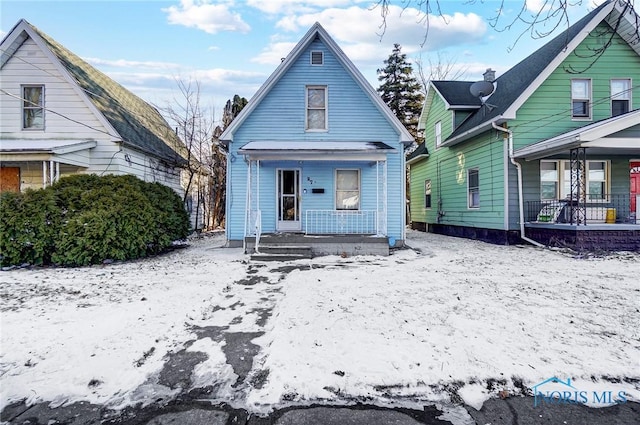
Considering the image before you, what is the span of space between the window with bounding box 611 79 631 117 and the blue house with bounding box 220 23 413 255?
7.22 metres

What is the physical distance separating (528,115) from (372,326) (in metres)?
10.5

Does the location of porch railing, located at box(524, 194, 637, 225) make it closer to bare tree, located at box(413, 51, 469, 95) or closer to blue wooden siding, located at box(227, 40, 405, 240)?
blue wooden siding, located at box(227, 40, 405, 240)

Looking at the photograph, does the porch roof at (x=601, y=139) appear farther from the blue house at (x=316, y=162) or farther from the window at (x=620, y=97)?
the blue house at (x=316, y=162)

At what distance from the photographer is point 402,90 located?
28.8 m

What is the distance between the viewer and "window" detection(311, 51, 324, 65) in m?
10.9

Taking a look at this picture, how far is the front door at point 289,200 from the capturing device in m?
10.9

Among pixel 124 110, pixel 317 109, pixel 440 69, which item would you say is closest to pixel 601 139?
pixel 317 109

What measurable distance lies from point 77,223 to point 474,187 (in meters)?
12.8

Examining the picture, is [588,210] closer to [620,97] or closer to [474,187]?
[474,187]

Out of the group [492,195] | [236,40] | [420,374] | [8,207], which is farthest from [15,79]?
[492,195]

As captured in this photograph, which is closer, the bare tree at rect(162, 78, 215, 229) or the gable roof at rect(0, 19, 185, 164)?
the gable roof at rect(0, 19, 185, 164)

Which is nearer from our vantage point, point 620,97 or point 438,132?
point 620,97

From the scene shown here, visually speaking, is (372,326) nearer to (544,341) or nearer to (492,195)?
(544,341)

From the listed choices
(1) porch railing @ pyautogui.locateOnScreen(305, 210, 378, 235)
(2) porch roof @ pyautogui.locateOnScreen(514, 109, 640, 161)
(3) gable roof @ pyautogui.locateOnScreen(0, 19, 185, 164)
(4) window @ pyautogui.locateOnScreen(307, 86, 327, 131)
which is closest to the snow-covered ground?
(2) porch roof @ pyautogui.locateOnScreen(514, 109, 640, 161)
